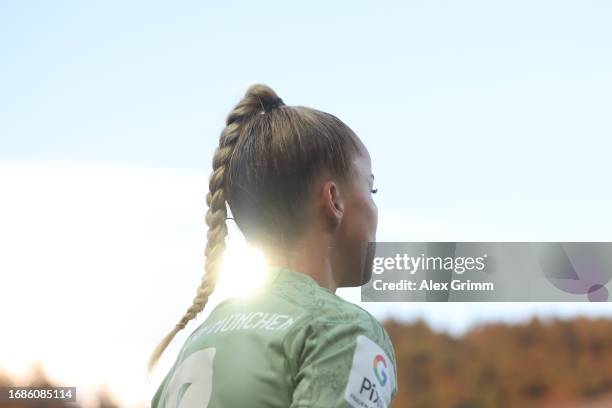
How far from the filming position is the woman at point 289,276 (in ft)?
4.83

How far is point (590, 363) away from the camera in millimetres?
10680

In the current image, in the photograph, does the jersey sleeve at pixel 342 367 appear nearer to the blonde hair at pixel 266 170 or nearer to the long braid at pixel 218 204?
the blonde hair at pixel 266 170

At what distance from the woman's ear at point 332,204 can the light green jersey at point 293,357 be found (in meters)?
0.12

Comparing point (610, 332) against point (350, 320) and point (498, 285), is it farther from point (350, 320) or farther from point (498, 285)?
point (350, 320)

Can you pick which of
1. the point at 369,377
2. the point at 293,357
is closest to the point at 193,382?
the point at 293,357

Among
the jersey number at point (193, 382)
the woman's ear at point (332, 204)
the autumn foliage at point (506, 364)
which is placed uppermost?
the autumn foliage at point (506, 364)

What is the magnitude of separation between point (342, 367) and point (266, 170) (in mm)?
435

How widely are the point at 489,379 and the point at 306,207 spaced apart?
350 inches

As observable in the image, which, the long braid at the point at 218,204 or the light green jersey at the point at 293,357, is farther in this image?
the long braid at the point at 218,204

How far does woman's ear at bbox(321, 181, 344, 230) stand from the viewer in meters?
1.65

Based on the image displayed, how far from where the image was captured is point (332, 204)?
1657mm

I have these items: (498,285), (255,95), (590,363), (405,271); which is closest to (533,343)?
(590,363)

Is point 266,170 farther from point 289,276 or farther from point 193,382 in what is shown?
point 193,382

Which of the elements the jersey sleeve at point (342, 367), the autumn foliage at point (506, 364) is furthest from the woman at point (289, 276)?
the autumn foliage at point (506, 364)
